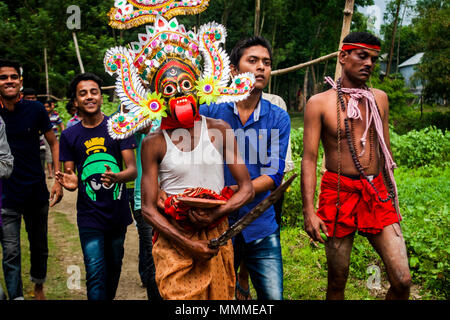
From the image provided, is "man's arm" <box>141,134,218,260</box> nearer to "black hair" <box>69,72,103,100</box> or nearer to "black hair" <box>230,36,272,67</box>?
"black hair" <box>230,36,272,67</box>

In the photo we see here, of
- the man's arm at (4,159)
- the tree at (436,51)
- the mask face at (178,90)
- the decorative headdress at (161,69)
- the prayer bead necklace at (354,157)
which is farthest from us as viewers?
the tree at (436,51)

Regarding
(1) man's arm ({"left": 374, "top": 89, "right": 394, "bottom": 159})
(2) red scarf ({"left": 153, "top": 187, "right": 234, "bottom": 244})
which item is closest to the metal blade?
(2) red scarf ({"left": 153, "top": 187, "right": 234, "bottom": 244})

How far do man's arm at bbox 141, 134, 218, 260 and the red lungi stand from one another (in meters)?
1.17

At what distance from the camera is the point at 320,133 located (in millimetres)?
3391

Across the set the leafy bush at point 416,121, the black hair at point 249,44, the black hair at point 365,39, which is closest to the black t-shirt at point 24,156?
the black hair at point 249,44

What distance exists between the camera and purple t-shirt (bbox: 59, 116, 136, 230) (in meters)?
3.85

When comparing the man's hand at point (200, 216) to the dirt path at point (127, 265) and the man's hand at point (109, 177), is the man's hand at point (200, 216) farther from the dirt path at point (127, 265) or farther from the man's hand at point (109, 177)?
the dirt path at point (127, 265)

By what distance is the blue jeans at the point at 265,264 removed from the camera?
315cm

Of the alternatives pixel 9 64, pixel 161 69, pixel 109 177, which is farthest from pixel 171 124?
pixel 9 64

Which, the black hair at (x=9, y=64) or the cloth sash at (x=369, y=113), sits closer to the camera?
the cloth sash at (x=369, y=113)

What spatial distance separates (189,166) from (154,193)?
26 centimetres

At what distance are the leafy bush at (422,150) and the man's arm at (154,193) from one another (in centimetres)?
849

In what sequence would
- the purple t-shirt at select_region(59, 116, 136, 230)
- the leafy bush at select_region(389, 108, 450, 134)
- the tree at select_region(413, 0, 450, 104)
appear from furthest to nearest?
1. the leafy bush at select_region(389, 108, 450, 134)
2. the tree at select_region(413, 0, 450, 104)
3. the purple t-shirt at select_region(59, 116, 136, 230)

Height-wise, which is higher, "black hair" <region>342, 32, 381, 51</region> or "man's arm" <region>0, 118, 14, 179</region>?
"black hair" <region>342, 32, 381, 51</region>
